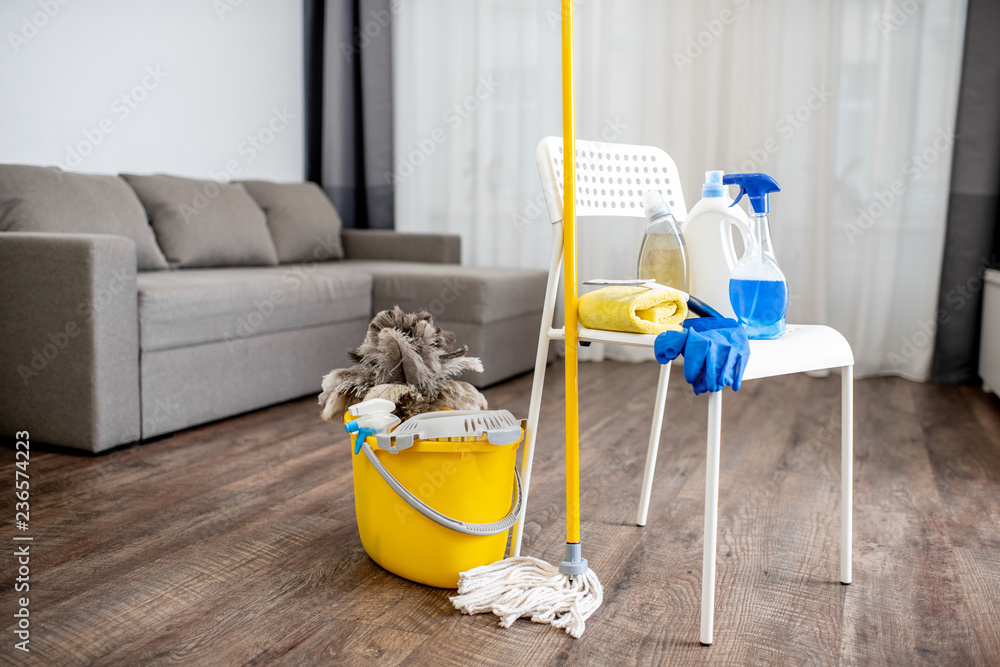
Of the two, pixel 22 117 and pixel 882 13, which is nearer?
pixel 22 117

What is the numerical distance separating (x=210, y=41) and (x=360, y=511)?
2532 mm

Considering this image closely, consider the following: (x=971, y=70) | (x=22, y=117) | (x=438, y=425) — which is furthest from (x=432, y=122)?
(x=438, y=425)

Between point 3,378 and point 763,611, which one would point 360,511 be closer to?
point 763,611

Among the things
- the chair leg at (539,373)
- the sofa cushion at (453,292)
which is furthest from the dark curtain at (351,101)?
the chair leg at (539,373)

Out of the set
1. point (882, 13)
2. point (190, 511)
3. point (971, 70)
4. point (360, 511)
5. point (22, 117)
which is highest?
point (882, 13)

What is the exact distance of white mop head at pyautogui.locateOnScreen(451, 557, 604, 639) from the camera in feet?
3.83

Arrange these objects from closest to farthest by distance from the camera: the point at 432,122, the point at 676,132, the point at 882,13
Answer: the point at 882,13 → the point at 676,132 → the point at 432,122

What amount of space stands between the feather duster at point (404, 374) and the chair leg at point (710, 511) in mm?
437

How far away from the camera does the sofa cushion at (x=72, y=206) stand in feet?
7.20

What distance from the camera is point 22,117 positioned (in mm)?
2523
